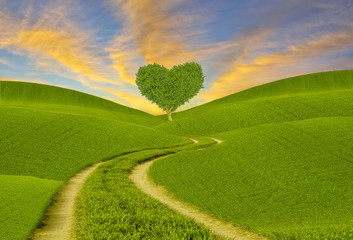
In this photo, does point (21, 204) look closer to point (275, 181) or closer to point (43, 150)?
point (275, 181)

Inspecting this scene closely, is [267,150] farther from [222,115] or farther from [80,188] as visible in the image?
[222,115]

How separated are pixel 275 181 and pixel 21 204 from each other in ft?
65.3

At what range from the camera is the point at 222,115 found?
6944 cm

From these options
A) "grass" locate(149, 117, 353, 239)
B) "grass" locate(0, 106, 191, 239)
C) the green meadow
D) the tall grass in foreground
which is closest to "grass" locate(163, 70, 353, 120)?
"grass" locate(0, 106, 191, 239)

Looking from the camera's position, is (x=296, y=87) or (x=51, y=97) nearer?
(x=51, y=97)

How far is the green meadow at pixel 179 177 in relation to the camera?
11.7 m

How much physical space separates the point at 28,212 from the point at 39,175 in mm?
14605

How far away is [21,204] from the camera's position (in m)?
14.2

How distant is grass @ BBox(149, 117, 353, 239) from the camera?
51.6ft

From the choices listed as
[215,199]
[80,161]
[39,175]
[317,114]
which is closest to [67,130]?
[80,161]

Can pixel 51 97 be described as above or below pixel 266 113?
above

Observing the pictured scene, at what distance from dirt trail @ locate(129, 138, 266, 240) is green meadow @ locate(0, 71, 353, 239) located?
75cm

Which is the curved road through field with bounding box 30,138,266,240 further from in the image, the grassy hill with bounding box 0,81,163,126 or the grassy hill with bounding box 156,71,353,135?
the grassy hill with bounding box 0,81,163,126

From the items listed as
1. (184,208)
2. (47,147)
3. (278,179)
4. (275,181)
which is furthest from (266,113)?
(184,208)
